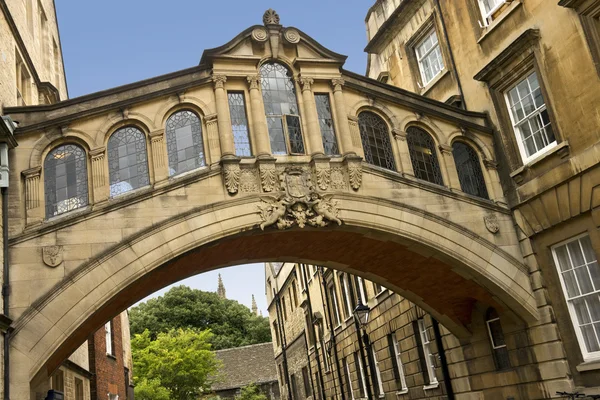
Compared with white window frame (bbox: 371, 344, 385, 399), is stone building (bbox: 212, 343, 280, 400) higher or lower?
higher

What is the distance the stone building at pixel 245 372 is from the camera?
5994cm

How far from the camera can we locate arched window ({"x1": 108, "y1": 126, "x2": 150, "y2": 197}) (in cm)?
1291

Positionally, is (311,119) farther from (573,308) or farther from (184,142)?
(573,308)

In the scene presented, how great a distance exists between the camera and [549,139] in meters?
14.4

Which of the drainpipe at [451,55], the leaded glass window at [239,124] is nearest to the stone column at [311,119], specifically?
the leaded glass window at [239,124]

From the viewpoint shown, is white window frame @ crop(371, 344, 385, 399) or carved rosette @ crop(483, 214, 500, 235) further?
white window frame @ crop(371, 344, 385, 399)

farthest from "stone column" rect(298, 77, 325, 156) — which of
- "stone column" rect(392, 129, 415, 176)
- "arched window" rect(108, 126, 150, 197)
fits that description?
"arched window" rect(108, 126, 150, 197)

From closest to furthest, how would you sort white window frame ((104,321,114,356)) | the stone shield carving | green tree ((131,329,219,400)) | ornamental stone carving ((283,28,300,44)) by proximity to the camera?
the stone shield carving
ornamental stone carving ((283,28,300,44))
white window frame ((104,321,114,356))
green tree ((131,329,219,400))

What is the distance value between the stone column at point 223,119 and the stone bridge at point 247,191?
31 mm

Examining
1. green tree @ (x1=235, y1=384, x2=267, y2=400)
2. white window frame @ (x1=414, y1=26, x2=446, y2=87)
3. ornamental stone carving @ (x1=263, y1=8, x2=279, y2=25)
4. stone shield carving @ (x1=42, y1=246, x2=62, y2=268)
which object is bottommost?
green tree @ (x1=235, y1=384, x2=267, y2=400)

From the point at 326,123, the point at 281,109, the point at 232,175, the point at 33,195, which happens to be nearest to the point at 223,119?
the point at 232,175

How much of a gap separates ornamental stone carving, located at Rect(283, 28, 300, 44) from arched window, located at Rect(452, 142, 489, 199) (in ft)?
15.6

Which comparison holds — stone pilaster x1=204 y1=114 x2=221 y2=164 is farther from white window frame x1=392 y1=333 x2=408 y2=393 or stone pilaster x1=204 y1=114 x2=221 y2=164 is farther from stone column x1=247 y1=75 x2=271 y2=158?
white window frame x1=392 y1=333 x2=408 y2=393

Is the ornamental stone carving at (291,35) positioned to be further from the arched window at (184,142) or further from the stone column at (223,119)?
the arched window at (184,142)
